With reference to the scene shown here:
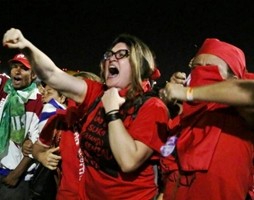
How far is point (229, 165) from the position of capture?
197 cm

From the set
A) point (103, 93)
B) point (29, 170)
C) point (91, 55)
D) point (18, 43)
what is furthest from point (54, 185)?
point (91, 55)

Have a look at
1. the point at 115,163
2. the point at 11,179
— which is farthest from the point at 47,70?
the point at 11,179

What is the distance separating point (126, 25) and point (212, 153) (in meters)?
8.01

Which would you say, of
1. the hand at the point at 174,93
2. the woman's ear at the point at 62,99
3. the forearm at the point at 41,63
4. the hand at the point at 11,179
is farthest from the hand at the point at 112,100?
the hand at the point at 11,179

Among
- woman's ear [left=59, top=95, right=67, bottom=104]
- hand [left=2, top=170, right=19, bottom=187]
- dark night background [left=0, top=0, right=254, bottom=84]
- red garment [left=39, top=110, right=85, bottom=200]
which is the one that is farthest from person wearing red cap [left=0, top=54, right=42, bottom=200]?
dark night background [left=0, top=0, right=254, bottom=84]

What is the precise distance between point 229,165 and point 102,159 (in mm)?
644

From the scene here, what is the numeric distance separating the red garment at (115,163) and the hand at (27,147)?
1.36 m

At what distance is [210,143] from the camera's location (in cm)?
200

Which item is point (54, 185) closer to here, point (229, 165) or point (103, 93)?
point (103, 93)

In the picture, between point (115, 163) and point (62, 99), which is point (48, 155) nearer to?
point (62, 99)

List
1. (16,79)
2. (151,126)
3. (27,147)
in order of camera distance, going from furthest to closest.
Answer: (16,79) → (27,147) → (151,126)

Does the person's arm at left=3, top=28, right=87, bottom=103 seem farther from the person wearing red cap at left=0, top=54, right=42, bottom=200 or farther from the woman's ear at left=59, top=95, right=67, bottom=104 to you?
the person wearing red cap at left=0, top=54, right=42, bottom=200

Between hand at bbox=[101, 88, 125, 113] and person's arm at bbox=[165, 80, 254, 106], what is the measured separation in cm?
42

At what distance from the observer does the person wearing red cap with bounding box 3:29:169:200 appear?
7.17 feet
